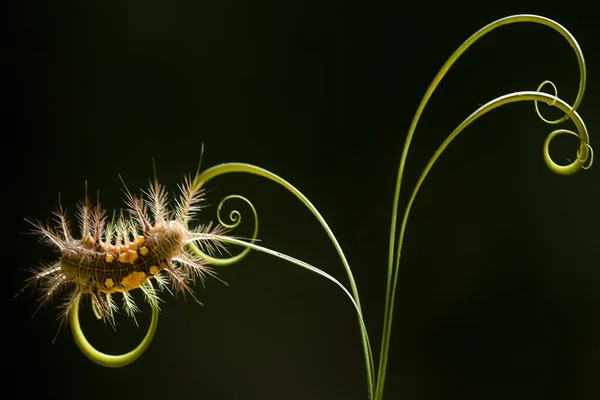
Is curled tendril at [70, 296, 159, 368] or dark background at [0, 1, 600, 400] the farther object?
dark background at [0, 1, 600, 400]

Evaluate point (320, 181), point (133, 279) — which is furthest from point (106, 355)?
point (320, 181)

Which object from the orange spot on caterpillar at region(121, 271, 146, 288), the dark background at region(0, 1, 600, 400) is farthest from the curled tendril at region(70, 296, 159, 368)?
the dark background at region(0, 1, 600, 400)

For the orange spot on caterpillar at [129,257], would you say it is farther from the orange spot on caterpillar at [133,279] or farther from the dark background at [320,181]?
the dark background at [320,181]

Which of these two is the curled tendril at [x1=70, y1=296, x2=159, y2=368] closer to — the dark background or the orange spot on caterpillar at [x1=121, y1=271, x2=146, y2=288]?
the orange spot on caterpillar at [x1=121, y1=271, x2=146, y2=288]

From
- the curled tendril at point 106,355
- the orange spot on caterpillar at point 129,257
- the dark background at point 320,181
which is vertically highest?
the dark background at point 320,181

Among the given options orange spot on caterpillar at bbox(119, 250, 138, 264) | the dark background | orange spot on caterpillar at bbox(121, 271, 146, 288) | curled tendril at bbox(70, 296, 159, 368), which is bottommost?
curled tendril at bbox(70, 296, 159, 368)

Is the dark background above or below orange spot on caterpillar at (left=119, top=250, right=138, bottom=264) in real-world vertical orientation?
above

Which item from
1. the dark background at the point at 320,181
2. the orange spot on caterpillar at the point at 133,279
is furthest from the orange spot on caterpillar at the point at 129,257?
the dark background at the point at 320,181

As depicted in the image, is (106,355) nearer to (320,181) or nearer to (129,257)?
(129,257)
